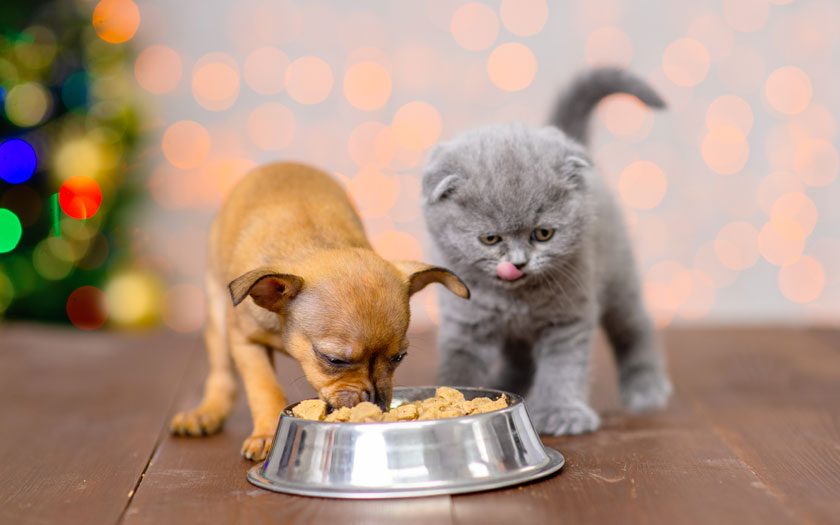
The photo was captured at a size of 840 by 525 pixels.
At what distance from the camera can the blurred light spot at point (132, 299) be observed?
13.7 ft

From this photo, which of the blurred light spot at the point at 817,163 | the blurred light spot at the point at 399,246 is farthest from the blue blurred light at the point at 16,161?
the blurred light spot at the point at 817,163

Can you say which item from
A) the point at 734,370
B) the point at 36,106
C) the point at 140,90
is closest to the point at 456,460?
the point at 734,370

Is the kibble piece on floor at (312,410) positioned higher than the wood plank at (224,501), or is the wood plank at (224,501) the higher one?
the kibble piece on floor at (312,410)

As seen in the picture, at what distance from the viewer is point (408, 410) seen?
185cm

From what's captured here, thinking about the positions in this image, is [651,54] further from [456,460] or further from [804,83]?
[456,460]

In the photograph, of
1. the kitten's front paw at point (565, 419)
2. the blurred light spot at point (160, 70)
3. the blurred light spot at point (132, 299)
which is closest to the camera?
the kitten's front paw at point (565, 419)

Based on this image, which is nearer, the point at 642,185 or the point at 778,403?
the point at 778,403

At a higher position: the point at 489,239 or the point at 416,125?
the point at 416,125

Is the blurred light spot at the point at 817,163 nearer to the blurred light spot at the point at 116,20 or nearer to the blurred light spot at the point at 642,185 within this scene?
the blurred light spot at the point at 642,185

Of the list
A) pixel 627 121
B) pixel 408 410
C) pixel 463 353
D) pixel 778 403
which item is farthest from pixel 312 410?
pixel 627 121

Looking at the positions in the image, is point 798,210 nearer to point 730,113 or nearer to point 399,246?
point 730,113

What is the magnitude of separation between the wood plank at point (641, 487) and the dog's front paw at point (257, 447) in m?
0.51

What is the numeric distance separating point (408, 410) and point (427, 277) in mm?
304

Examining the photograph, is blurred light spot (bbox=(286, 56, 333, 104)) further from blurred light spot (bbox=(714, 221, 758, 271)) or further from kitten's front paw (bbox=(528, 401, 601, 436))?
kitten's front paw (bbox=(528, 401, 601, 436))
